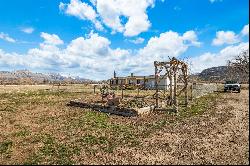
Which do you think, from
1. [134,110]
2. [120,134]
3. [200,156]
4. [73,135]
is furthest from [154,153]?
[134,110]


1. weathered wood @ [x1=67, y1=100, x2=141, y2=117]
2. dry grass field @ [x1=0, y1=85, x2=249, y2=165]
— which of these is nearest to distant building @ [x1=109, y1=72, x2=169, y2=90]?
weathered wood @ [x1=67, y1=100, x2=141, y2=117]

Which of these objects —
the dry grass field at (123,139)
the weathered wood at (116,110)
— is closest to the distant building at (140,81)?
the weathered wood at (116,110)

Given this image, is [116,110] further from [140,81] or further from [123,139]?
[140,81]

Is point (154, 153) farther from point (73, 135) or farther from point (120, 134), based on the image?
point (73, 135)

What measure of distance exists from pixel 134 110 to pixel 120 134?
18.7 feet

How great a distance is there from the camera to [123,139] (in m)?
13.5

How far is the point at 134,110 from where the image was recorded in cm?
2011

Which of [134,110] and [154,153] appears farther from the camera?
[134,110]

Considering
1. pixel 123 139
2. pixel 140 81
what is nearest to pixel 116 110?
pixel 123 139

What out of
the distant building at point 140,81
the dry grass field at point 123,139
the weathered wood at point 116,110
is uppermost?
the distant building at point 140,81

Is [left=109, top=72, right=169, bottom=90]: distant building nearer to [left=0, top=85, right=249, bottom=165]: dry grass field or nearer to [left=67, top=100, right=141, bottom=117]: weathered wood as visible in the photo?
[left=67, top=100, right=141, bottom=117]: weathered wood

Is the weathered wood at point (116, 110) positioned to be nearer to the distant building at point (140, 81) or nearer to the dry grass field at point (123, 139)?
the dry grass field at point (123, 139)

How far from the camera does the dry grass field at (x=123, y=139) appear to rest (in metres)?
10.7

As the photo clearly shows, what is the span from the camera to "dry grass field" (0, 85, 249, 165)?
35.1 ft
